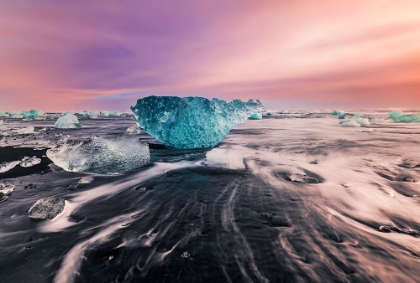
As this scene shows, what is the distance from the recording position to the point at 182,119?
7668 mm

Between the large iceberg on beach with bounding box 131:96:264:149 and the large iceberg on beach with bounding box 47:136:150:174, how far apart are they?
2.64 meters

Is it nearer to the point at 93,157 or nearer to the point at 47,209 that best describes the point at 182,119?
the point at 93,157

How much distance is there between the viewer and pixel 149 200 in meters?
3.45

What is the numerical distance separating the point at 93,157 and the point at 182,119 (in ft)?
11.2

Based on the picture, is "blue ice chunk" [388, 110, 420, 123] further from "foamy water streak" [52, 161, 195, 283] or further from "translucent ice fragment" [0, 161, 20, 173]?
"translucent ice fragment" [0, 161, 20, 173]

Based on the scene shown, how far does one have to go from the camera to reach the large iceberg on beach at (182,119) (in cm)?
774

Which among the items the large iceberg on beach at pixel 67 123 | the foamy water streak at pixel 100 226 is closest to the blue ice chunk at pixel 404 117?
the foamy water streak at pixel 100 226

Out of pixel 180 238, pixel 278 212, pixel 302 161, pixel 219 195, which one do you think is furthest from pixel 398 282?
pixel 302 161

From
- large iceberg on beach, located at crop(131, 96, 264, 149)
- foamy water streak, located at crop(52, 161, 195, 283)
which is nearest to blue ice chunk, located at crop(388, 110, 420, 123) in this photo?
large iceberg on beach, located at crop(131, 96, 264, 149)

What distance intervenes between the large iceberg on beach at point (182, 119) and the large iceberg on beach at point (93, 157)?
2.64 m

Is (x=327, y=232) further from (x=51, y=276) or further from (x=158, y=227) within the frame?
(x=51, y=276)

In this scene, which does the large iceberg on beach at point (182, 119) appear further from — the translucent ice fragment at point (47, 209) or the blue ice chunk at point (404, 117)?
the blue ice chunk at point (404, 117)

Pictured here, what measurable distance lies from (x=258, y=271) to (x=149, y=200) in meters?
2.16

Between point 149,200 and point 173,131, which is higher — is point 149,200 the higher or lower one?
the lower one
